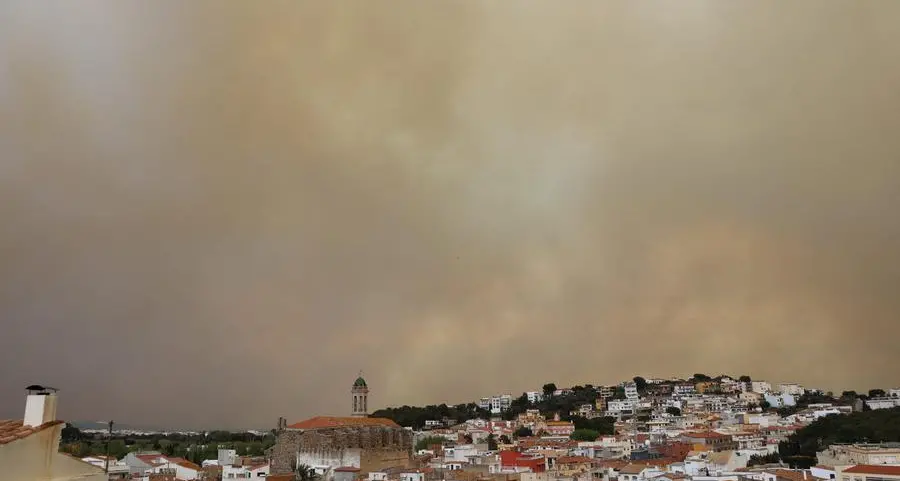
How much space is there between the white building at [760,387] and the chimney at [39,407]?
107 meters

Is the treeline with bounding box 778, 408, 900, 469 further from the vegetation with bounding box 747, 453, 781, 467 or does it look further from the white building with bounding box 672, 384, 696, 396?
the white building with bounding box 672, 384, 696, 396

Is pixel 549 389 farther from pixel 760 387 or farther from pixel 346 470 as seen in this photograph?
pixel 346 470

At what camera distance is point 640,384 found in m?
110

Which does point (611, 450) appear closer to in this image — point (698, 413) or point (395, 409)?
point (698, 413)

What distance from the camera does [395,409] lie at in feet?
296

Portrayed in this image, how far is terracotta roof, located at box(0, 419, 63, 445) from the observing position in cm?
567

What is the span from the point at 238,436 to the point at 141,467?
46.7 meters

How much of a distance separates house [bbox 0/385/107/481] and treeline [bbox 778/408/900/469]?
40038 millimetres

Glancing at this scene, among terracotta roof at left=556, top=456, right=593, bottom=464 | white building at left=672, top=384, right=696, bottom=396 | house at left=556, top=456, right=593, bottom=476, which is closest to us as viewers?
house at left=556, top=456, right=593, bottom=476

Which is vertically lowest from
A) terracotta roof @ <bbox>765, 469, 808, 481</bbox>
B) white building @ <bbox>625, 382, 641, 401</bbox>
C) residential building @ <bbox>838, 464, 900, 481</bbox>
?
terracotta roof @ <bbox>765, 469, 808, 481</bbox>

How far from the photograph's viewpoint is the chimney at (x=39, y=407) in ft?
20.4

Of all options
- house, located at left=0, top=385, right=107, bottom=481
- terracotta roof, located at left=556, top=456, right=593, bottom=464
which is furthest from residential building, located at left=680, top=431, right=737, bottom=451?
house, located at left=0, top=385, right=107, bottom=481

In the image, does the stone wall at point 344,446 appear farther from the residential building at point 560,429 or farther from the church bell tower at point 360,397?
the residential building at point 560,429

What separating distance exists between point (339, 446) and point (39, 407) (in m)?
36.7
